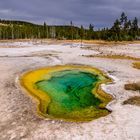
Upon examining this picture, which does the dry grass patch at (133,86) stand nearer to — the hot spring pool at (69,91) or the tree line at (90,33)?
the hot spring pool at (69,91)

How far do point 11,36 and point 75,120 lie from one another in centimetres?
16162

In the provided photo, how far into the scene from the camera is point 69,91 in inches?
1210

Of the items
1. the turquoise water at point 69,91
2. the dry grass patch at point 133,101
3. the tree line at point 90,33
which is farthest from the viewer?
the tree line at point 90,33

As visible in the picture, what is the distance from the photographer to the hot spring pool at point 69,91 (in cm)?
2234

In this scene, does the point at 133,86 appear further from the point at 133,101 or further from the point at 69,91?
the point at 69,91

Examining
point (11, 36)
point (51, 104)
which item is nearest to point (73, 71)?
point (51, 104)

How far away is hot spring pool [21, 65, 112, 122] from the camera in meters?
22.3

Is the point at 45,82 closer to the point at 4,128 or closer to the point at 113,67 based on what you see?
the point at 113,67

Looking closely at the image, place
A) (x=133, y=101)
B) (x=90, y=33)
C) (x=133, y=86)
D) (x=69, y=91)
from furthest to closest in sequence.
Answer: (x=90, y=33) < (x=69, y=91) < (x=133, y=86) < (x=133, y=101)

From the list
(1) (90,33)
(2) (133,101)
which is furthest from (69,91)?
(1) (90,33)

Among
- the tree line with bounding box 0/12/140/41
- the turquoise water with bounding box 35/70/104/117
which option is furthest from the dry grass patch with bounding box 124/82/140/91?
the tree line with bounding box 0/12/140/41

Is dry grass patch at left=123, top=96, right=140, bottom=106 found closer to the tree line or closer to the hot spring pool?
the hot spring pool

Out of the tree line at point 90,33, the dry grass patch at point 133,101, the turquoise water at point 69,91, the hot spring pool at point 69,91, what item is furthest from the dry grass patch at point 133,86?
the tree line at point 90,33

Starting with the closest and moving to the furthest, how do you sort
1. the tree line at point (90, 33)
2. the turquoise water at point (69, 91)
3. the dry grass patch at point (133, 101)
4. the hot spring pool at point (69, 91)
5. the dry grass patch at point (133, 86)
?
the hot spring pool at point (69, 91) → the dry grass patch at point (133, 101) → the turquoise water at point (69, 91) → the dry grass patch at point (133, 86) → the tree line at point (90, 33)
